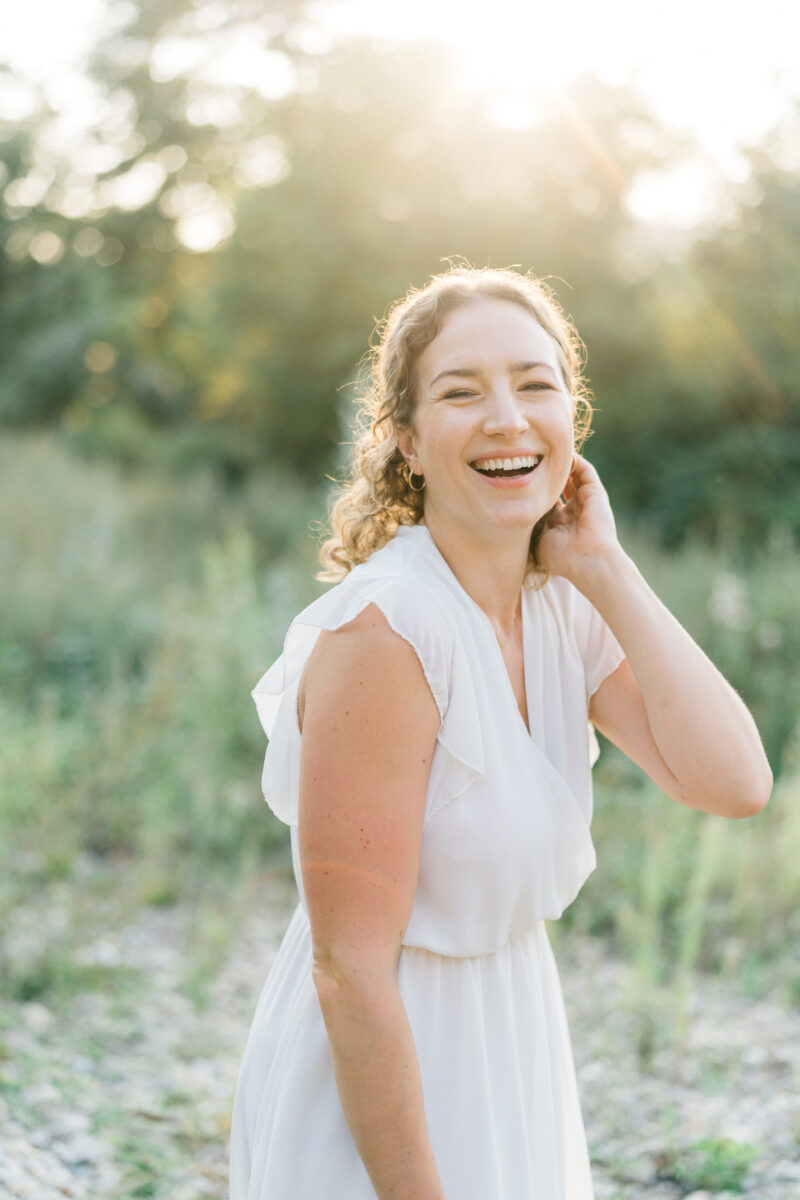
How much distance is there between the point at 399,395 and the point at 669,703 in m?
0.73

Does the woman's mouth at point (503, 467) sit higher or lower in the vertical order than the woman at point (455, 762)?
higher

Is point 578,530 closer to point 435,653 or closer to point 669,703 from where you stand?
point 669,703

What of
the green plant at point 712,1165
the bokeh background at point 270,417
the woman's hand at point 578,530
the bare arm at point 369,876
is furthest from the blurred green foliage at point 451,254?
the bare arm at point 369,876

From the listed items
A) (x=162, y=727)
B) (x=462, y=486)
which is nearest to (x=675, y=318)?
(x=162, y=727)

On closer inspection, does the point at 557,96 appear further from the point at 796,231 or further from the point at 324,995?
the point at 324,995

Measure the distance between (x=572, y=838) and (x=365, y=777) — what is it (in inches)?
17.3

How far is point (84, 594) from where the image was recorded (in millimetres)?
7512

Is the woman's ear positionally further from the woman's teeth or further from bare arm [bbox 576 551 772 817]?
bare arm [bbox 576 551 772 817]

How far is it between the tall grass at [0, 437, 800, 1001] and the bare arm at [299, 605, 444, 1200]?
2.51 meters

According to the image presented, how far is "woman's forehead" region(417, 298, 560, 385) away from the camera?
5.73 feet

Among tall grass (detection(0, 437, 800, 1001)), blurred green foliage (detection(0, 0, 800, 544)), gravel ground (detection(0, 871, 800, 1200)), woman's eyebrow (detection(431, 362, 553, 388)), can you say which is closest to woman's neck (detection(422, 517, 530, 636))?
woman's eyebrow (detection(431, 362, 553, 388))

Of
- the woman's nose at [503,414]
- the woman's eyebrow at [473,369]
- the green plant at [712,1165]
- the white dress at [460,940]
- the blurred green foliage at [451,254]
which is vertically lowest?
the green plant at [712,1165]

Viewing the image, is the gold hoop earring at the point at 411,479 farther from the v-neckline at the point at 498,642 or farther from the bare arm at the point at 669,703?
the bare arm at the point at 669,703

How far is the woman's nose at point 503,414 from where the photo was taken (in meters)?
1.71
